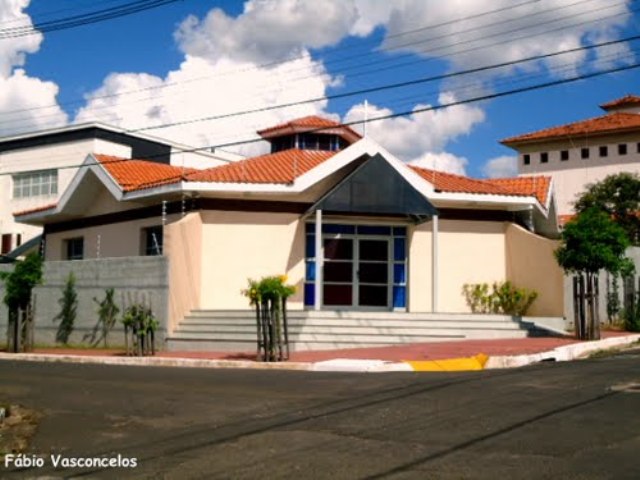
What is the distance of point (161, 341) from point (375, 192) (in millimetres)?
6907

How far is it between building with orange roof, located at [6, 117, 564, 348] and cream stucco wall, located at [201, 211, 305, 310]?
0.03 meters

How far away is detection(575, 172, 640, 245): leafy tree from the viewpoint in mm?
42125

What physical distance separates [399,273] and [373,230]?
1490 millimetres

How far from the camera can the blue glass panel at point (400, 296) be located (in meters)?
23.2

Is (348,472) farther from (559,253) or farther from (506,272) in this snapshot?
(506,272)

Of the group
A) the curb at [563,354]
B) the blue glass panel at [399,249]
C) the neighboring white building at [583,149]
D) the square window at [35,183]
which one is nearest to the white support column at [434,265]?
the blue glass panel at [399,249]

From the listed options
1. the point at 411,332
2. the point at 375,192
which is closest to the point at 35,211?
the point at 375,192

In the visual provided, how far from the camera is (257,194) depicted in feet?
Answer: 71.6

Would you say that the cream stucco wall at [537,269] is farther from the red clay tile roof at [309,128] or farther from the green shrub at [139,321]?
the green shrub at [139,321]

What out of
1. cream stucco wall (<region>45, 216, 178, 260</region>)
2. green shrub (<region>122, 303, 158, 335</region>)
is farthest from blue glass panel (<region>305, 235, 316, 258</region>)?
green shrub (<region>122, 303, 158, 335</region>)

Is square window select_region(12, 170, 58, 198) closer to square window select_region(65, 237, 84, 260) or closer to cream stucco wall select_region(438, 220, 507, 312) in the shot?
square window select_region(65, 237, 84, 260)

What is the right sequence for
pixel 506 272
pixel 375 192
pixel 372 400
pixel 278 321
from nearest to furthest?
pixel 372 400
pixel 278 321
pixel 375 192
pixel 506 272

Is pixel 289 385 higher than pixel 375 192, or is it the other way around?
pixel 375 192

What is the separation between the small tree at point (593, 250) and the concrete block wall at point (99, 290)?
393 inches
